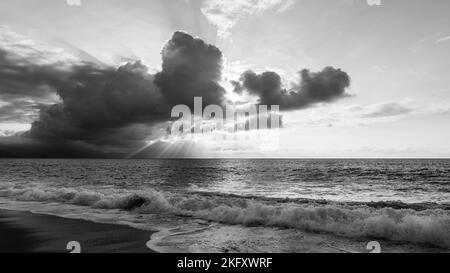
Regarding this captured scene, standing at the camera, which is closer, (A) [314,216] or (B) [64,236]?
(B) [64,236]

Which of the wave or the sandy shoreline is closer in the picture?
the sandy shoreline

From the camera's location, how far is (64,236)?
11359 millimetres

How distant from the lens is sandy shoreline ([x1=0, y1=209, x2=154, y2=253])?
9.76 metres

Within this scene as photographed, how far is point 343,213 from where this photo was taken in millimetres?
13734

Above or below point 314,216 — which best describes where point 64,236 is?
below

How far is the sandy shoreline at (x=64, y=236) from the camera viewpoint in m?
9.76

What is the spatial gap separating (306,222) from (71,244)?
31.2 ft

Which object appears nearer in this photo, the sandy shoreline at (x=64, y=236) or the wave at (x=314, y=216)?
the sandy shoreline at (x=64, y=236)
